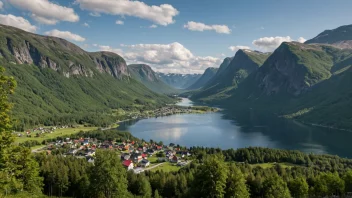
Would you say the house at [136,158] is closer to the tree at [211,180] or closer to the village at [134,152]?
the village at [134,152]

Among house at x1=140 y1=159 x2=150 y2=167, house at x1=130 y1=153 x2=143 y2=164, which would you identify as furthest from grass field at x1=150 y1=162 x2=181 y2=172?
house at x1=130 y1=153 x2=143 y2=164

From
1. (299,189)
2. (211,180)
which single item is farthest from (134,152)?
(211,180)

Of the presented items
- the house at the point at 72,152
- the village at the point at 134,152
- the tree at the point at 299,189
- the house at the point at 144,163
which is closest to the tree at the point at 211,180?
the tree at the point at 299,189

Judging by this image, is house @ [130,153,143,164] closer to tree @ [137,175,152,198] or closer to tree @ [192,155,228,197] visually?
tree @ [137,175,152,198]

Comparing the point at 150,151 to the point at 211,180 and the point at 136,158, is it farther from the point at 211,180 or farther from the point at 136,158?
the point at 211,180

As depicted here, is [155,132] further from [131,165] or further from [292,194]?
[292,194]

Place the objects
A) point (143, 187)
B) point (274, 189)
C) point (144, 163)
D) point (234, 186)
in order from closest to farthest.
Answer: point (234, 186)
point (274, 189)
point (143, 187)
point (144, 163)

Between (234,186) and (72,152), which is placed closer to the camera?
(234,186)
